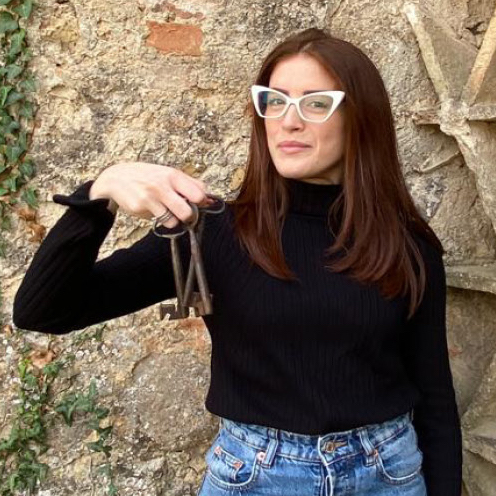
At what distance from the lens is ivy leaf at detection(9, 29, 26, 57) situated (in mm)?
1801

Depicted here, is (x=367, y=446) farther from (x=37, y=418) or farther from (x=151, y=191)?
(x=37, y=418)

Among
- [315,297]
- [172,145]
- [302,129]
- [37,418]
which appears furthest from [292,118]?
[37,418]

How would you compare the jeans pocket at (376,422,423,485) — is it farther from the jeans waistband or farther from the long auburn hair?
the long auburn hair

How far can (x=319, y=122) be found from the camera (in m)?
1.43

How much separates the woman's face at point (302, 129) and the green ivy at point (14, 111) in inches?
26.7

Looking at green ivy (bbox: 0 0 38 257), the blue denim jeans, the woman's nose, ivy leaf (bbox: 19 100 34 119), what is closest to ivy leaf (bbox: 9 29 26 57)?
green ivy (bbox: 0 0 38 257)

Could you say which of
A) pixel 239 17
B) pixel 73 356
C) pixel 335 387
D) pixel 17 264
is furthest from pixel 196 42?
pixel 335 387

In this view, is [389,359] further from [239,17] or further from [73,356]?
[239,17]

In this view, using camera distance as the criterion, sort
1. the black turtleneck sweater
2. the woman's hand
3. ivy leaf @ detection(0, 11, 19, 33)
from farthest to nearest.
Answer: ivy leaf @ detection(0, 11, 19, 33) → the black turtleneck sweater → the woman's hand

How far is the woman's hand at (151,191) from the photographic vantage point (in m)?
1.14

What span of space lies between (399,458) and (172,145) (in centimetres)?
94

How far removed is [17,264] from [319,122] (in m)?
0.88

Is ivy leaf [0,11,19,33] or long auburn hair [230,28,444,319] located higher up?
ivy leaf [0,11,19,33]

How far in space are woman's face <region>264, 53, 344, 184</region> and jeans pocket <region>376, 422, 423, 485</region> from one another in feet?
1.77
